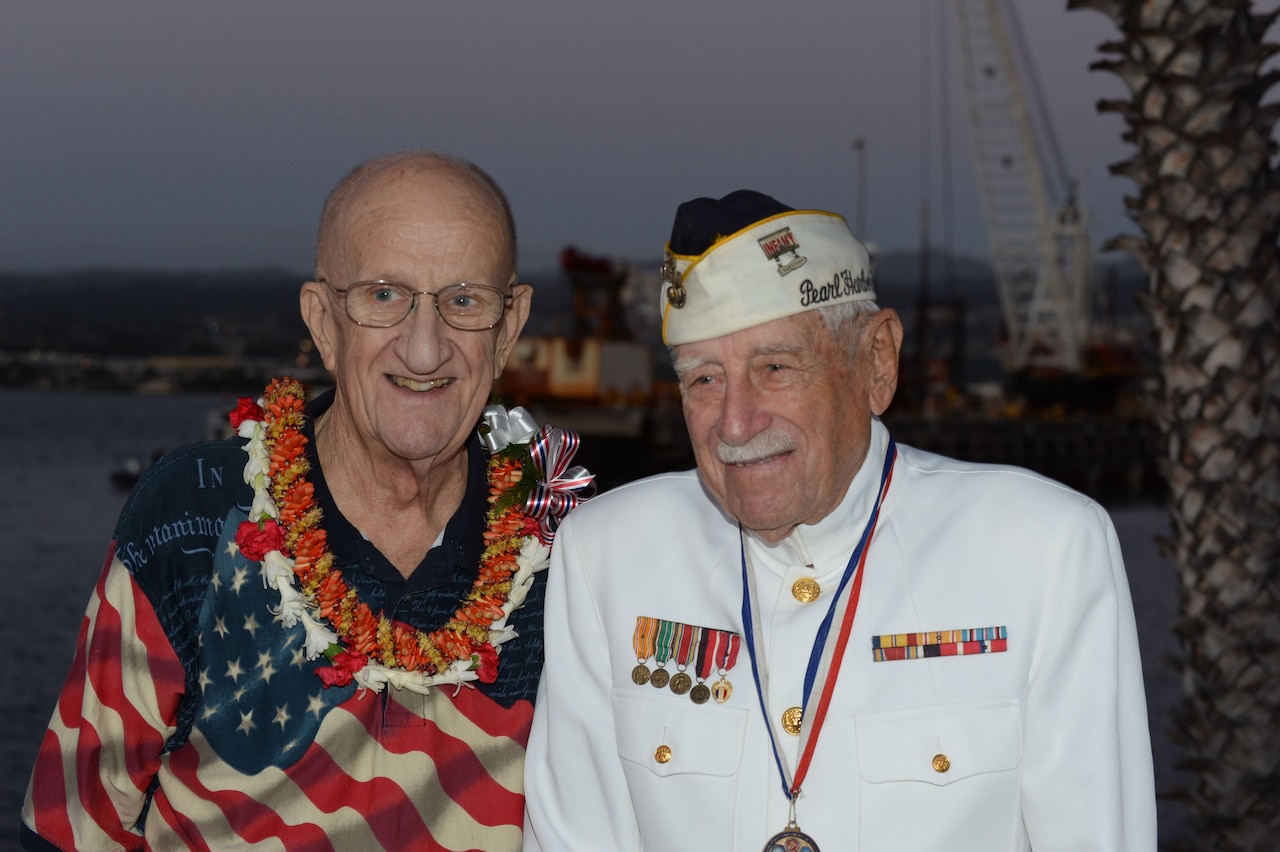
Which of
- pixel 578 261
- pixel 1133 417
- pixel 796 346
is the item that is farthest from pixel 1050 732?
pixel 1133 417

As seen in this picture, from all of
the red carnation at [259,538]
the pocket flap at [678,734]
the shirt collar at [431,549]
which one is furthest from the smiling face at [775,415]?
the red carnation at [259,538]

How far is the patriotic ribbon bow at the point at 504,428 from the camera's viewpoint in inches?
148

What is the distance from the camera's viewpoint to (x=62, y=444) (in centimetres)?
9712

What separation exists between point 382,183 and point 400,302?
1.00 feet

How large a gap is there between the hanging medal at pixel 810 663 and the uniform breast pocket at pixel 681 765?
0.11 metres

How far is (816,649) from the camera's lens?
114 inches

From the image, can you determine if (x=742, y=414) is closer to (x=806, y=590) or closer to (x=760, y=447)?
(x=760, y=447)

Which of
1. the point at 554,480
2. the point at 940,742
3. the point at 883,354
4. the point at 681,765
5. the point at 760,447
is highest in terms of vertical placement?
the point at 883,354

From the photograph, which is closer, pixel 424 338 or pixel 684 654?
pixel 684 654

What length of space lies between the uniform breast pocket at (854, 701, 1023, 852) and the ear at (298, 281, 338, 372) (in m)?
1.67

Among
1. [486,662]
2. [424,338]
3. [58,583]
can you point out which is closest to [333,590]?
[486,662]

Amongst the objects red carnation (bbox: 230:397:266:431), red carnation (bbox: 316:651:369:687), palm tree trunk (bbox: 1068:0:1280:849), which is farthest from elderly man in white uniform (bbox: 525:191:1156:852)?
palm tree trunk (bbox: 1068:0:1280:849)

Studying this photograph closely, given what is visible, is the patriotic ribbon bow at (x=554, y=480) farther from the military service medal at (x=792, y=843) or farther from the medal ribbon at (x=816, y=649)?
the military service medal at (x=792, y=843)

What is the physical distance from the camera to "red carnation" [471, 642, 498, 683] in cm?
341
